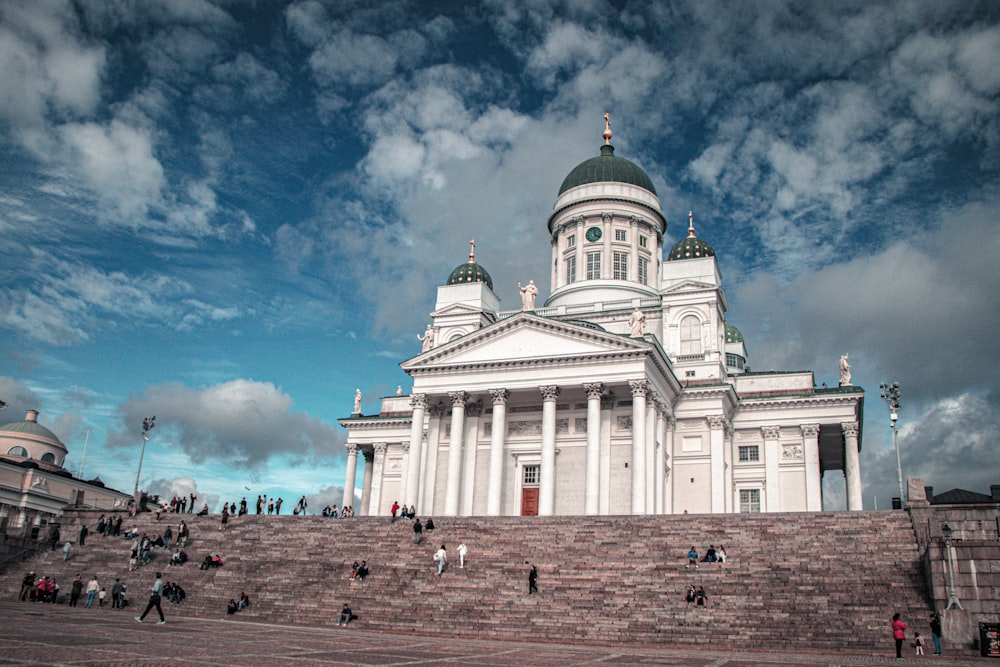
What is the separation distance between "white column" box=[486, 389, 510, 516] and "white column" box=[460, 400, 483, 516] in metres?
1.24

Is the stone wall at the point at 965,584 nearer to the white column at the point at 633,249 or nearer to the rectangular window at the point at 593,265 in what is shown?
the white column at the point at 633,249

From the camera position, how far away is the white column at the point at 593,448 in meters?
40.6

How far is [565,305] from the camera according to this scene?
5709 cm

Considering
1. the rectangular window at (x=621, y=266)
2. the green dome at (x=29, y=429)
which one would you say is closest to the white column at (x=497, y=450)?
the rectangular window at (x=621, y=266)

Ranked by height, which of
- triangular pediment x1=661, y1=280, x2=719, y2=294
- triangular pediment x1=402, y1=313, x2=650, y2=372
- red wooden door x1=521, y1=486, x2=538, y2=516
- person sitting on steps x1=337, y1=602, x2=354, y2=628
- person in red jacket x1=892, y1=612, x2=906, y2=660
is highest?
triangular pediment x1=661, y1=280, x2=719, y2=294

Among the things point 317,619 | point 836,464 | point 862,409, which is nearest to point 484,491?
point 317,619

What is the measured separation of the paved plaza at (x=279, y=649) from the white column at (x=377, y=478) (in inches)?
1245

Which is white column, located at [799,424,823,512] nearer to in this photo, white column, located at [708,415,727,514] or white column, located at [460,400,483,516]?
white column, located at [708,415,727,514]

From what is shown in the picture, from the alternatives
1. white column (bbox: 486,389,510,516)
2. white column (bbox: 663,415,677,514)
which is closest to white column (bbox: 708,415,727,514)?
white column (bbox: 663,415,677,514)

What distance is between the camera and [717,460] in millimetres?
46750

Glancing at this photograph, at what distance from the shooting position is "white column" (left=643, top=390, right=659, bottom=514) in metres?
41.3

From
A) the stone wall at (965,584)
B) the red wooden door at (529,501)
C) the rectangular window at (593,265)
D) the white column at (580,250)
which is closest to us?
the stone wall at (965,584)

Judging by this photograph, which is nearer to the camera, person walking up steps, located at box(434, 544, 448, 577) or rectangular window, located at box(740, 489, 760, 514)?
person walking up steps, located at box(434, 544, 448, 577)

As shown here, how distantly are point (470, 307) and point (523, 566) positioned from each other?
29262mm
